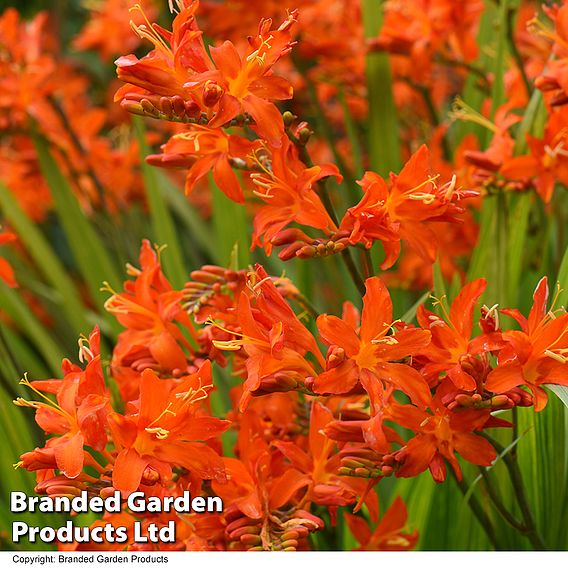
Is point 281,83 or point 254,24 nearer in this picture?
point 281,83

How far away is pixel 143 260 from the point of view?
706 mm

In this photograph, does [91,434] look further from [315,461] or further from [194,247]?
[194,247]

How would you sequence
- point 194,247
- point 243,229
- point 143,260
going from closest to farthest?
point 143,260
point 243,229
point 194,247

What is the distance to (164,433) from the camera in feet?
1.79

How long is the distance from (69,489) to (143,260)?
0.21 metres

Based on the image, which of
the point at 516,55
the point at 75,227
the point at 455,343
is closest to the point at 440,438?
the point at 455,343

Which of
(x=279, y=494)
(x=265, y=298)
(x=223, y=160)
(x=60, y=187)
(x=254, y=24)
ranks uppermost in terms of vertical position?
(x=254, y=24)

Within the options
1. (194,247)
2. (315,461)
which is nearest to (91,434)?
(315,461)

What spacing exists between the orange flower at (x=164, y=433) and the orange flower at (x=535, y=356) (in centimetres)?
17

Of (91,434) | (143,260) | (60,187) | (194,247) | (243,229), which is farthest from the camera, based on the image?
(194,247)

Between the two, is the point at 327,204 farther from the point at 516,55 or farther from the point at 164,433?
the point at 516,55

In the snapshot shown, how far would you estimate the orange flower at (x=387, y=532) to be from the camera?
66 cm

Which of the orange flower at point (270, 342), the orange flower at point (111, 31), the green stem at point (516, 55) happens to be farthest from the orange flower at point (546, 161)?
the orange flower at point (111, 31)

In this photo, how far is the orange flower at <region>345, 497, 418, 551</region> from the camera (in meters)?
0.66
